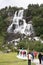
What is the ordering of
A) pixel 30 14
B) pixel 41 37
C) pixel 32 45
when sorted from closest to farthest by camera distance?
pixel 32 45 → pixel 41 37 → pixel 30 14

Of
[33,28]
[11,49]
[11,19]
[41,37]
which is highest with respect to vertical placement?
[11,19]

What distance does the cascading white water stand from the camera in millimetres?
43234

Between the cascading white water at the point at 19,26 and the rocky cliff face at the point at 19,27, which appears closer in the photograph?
the rocky cliff face at the point at 19,27

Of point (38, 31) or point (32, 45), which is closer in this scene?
point (32, 45)

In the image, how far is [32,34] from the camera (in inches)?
1644

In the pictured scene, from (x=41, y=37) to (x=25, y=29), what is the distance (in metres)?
6.27

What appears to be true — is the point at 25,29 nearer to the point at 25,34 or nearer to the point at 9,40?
the point at 25,34

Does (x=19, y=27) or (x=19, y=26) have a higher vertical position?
(x=19, y=26)

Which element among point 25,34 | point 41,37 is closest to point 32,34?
point 25,34

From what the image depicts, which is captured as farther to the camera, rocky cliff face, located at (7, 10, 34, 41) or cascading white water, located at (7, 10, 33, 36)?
cascading white water, located at (7, 10, 33, 36)

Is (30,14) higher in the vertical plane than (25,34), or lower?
higher

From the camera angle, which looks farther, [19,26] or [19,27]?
[19,26]

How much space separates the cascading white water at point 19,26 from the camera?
1702 inches

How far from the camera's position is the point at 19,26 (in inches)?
1780
